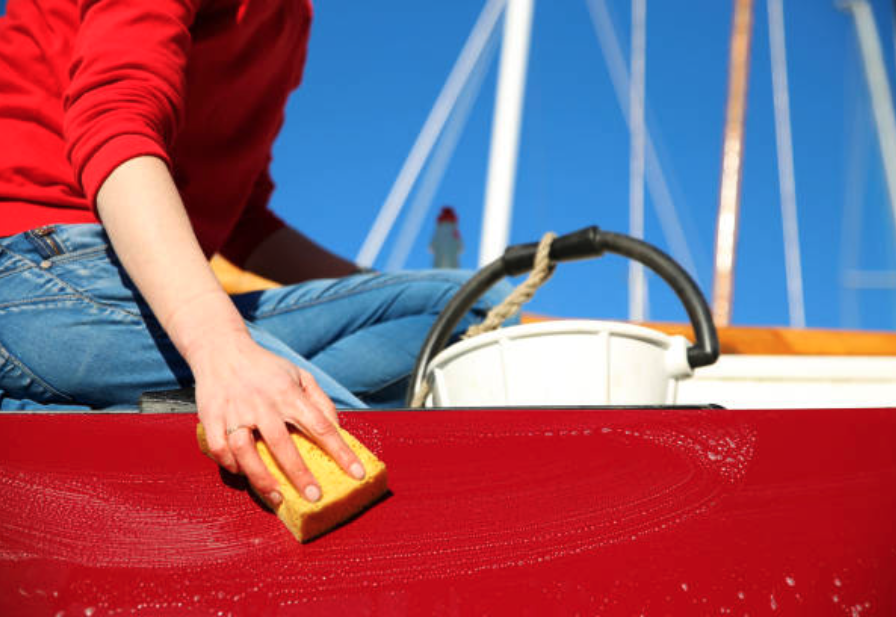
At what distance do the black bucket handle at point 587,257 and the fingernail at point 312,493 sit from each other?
586 millimetres

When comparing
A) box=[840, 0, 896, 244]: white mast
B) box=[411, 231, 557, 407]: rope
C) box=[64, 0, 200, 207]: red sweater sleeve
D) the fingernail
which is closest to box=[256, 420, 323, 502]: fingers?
the fingernail

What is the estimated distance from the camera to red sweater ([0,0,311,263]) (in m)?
0.97

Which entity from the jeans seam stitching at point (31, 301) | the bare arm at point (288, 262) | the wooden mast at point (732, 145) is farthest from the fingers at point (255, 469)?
the wooden mast at point (732, 145)

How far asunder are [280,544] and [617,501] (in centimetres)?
26

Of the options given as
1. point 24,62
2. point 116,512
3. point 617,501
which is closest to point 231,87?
point 24,62

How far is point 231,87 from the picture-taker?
1.36 m

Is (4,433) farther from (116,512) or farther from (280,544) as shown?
(280,544)

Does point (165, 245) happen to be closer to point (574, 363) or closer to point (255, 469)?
point (255, 469)

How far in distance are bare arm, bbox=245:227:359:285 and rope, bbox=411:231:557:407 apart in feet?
2.77

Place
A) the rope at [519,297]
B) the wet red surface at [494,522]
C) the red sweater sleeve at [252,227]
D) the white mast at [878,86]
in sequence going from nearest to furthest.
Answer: the wet red surface at [494,522] < the rope at [519,297] < the red sweater sleeve at [252,227] < the white mast at [878,86]

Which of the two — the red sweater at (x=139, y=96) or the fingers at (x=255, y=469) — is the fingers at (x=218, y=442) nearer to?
the fingers at (x=255, y=469)

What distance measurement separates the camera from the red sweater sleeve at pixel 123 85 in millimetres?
915

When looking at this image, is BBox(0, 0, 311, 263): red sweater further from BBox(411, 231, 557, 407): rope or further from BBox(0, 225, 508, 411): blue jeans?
BBox(411, 231, 557, 407): rope

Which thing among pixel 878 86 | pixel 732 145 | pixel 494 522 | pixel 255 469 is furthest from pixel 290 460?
pixel 732 145
